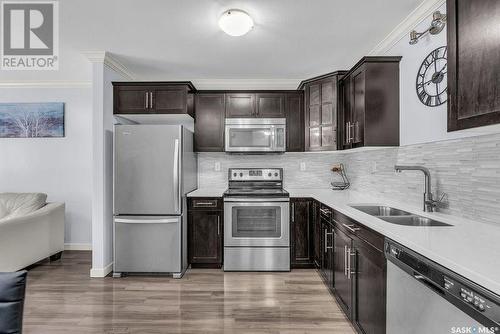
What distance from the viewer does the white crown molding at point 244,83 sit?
4000mm

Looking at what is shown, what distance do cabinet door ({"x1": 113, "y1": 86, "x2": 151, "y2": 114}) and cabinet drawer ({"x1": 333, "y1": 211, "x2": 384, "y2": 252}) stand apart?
2.62 meters

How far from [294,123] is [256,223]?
1468mm

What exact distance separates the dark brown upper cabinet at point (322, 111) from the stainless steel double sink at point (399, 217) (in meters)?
0.92

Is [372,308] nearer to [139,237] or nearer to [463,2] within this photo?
[463,2]

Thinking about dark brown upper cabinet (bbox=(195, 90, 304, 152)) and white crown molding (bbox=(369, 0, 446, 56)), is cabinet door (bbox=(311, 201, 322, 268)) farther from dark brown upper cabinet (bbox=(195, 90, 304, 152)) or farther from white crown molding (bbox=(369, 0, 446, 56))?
white crown molding (bbox=(369, 0, 446, 56))

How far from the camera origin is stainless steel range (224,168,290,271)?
3279 millimetres

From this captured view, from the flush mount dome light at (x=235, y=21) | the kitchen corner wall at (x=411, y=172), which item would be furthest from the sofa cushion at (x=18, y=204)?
the flush mount dome light at (x=235, y=21)

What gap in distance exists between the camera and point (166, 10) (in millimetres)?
2207

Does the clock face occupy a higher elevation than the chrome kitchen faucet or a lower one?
higher

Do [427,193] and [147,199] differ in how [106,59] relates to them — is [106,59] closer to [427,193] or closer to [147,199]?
[147,199]

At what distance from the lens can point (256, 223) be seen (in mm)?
3326

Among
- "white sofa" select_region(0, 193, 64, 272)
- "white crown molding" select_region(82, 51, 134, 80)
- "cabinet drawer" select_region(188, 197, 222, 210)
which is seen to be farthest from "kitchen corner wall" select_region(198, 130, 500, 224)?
"white sofa" select_region(0, 193, 64, 272)

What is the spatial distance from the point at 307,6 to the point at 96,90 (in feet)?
8.17

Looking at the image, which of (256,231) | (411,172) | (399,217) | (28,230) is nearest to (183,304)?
(256,231)
